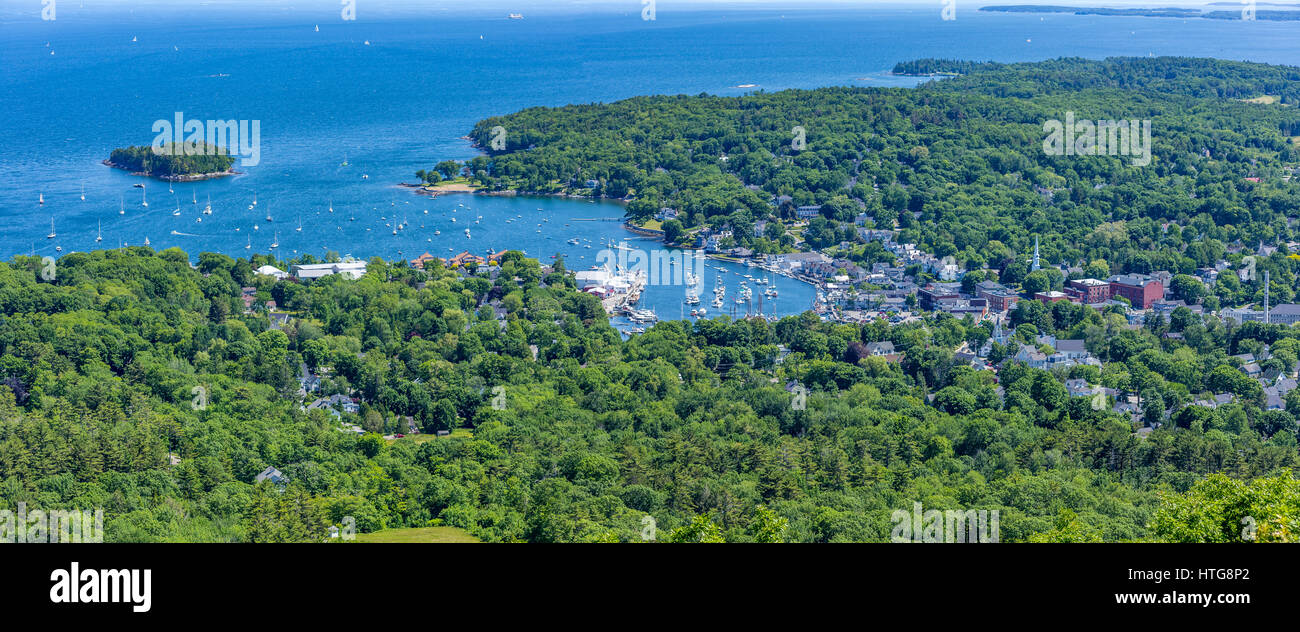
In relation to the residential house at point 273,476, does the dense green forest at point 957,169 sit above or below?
above

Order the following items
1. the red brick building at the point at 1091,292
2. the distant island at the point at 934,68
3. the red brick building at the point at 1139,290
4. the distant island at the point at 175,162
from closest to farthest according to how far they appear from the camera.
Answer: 1. the red brick building at the point at 1139,290
2. the red brick building at the point at 1091,292
3. the distant island at the point at 175,162
4. the distant island at the point at 934,68

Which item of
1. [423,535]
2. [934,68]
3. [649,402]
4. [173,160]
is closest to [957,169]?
[649,402]

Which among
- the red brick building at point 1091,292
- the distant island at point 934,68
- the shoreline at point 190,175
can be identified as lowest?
the red brick building at point 1091,292

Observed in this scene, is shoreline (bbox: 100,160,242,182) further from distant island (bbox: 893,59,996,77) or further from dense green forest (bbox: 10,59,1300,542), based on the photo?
distant island (bbox: 893,59,996,77)

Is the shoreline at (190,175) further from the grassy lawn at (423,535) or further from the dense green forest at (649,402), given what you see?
the grassy lawn at (423,535)

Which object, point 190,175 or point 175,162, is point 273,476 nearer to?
point 190,175

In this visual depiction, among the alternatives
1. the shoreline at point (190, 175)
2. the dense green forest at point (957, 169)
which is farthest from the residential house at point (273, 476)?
the shoreline at point (190, 175)
